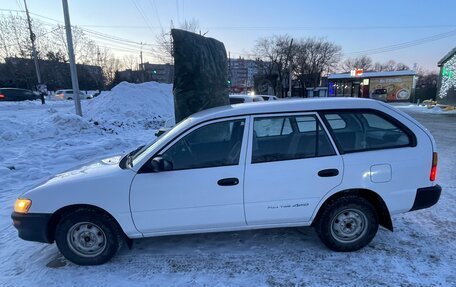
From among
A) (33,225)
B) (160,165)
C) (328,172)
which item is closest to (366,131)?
(328,172)

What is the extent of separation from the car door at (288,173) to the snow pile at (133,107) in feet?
40.0

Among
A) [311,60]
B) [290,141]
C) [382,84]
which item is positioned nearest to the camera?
[290,141]

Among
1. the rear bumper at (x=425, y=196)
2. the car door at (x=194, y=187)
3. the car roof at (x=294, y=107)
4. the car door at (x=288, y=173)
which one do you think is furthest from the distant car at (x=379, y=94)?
the car door at (x=194, y=187)

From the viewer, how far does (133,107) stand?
18500mm

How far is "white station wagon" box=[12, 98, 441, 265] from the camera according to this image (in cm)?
308

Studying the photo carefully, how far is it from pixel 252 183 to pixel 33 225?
92.2 inches

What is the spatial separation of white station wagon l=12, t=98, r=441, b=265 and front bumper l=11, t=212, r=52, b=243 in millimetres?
11

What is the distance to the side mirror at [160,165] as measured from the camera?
301 cm

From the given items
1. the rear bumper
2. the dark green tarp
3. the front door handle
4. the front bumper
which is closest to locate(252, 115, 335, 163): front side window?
the front door handle

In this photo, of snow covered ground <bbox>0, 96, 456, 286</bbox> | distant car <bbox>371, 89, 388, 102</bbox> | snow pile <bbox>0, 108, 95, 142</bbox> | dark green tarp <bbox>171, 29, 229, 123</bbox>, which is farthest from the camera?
distant car <bbox>371, 89, 388, 102</bbox>

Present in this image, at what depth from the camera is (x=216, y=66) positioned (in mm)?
8516

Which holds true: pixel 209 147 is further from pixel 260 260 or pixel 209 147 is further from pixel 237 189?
pixel 260 260

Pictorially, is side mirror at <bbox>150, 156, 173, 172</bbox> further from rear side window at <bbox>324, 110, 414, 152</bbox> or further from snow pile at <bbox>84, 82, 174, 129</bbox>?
snow pile at <bbox>84, 82, 174, 129</bbox>

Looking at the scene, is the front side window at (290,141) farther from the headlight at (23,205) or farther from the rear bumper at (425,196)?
the headlight at (23,205)
